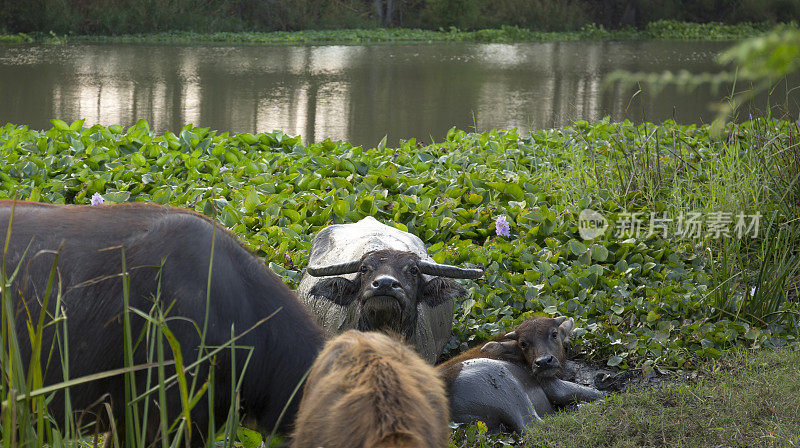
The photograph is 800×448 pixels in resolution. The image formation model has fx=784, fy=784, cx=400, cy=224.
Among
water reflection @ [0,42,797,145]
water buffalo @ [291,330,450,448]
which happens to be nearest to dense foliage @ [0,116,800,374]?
water reflection @ [0,42,797,145]

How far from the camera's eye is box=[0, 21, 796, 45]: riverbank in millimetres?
21219

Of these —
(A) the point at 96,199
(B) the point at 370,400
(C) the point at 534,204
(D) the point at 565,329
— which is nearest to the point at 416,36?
(C) the point at 534,204

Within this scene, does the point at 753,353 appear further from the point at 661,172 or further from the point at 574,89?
the point at 574,89

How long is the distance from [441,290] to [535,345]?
56cm

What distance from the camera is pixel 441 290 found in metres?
4.13

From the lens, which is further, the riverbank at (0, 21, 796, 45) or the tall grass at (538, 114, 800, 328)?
the riverbank at (0, 21, 796, 45)

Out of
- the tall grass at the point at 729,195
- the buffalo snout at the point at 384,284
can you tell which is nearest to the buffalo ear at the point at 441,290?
the buffalo snout at the point at 384,284

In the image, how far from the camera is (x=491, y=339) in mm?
4371

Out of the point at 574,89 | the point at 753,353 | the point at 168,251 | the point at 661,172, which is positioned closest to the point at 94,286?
the point at 168,251

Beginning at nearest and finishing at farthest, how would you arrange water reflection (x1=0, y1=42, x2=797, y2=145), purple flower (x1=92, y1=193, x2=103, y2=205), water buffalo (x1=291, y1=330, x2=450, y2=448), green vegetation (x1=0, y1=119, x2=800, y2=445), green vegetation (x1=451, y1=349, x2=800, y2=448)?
1. water buffalo (x1=291, y1=330, x2=450, y2=448)
2. green vegetation (x1=451, y1=349, x2=800, y2=448)
3. green vegetation (x1=0, y1=119, x2=800, y2=445)
4. purple flower (x1=92, y1=193, x2=103, y2=205)
5. water reflection (x1=0, y1=42, x2=797, y2=145)

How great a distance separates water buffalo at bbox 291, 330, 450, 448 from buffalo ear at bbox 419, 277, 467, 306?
1798 mm

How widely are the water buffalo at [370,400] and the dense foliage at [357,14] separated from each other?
73.7 ft

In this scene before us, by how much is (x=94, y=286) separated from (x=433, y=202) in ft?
11.8

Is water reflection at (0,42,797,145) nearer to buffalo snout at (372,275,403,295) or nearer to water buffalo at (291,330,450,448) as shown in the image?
buffalo snout at (372,275,403,295)
